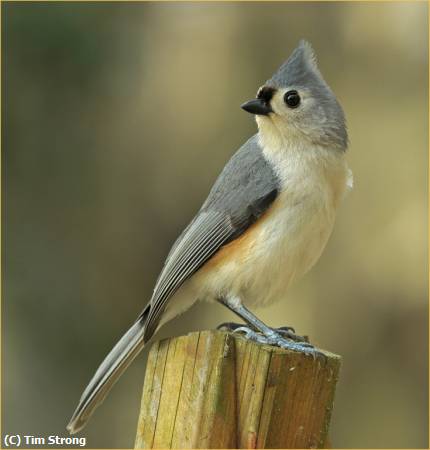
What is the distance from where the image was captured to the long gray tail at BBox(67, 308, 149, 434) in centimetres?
423

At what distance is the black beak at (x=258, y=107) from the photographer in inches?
177

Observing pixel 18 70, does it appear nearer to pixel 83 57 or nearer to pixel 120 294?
pixel 83 57

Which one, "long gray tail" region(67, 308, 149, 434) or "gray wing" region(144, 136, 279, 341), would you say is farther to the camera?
"gray wing" region(144, 136, 279, 341)

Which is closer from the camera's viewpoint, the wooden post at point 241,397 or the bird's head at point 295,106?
the wooden post at point 241,397

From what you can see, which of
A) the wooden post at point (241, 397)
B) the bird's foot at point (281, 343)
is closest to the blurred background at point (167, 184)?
the bird's foot at point (281, 343)

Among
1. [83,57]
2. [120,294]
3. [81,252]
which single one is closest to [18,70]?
[83,57]

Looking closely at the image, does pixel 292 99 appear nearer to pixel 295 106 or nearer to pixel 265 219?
pixel 295 106

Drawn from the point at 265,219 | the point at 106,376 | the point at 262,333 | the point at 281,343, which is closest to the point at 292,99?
the point at 265,219

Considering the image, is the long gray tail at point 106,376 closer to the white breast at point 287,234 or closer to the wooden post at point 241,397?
the white breast at point 287,234

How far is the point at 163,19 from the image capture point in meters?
8.77

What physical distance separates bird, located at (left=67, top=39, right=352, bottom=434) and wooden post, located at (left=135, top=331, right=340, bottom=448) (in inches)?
34.0

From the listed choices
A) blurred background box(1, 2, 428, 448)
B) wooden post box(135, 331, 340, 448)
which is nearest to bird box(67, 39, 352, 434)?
wooden post box(135, 331, 340, 448)

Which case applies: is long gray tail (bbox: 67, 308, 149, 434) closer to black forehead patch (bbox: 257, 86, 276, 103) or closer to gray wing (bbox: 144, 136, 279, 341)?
gray wing (bbox: 144, 136, 279, 341)

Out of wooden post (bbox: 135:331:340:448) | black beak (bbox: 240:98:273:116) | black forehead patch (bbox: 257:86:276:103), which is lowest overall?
wooden post (bbox: 135:331:340:448)
